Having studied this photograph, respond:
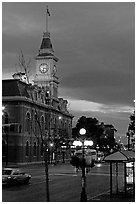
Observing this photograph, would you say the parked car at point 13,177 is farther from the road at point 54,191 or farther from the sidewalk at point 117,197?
the sidewalk at point 117,197

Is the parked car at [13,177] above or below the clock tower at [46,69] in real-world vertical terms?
below

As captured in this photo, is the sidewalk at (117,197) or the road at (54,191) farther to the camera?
the road at (54,191)

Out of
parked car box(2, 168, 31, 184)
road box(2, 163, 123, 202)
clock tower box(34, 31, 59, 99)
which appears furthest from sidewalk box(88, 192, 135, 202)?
clock tower box(34, 31, 59, 99)

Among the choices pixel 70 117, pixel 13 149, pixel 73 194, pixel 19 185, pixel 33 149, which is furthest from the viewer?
pixel 70 117

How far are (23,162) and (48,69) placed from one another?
28.2 m

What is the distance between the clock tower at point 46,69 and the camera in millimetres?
81000

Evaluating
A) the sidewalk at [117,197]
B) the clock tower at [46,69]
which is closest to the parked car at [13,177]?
the sidewalk at [117,197]

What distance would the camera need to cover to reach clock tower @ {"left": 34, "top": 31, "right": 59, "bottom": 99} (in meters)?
81.0

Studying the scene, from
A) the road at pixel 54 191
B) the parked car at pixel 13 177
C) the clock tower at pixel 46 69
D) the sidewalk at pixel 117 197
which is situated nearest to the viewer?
the sidewalk at pixel 117 197

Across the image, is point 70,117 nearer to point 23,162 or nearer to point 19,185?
point 23,162

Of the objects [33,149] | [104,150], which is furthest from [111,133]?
[33,149]

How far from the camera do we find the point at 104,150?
122938 mm

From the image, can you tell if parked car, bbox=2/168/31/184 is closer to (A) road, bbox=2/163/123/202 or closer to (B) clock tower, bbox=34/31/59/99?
(A) road, bbox=2/163/123/202

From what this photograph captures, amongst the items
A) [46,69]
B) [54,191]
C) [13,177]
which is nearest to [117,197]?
A: [54,191]
